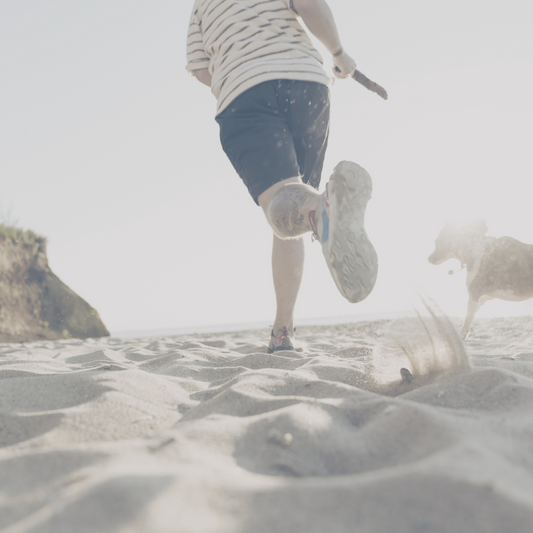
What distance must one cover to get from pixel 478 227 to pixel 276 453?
3.95m

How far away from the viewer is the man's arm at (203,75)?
2.36 meters

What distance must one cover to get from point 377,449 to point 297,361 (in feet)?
3.16

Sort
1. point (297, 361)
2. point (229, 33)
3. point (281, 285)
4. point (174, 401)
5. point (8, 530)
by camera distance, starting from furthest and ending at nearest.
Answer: point (281, 285) < point (229, 33) < point (297, 361) < point (174, 401) < point (8, 530)

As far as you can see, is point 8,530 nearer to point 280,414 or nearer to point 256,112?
point 280,414

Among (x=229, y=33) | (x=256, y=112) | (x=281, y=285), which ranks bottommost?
(x=281, y=285)

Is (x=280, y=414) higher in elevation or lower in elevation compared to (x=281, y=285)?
lower

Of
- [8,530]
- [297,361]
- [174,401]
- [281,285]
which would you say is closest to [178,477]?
[8,530]

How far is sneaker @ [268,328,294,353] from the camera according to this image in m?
Answer: 2.16

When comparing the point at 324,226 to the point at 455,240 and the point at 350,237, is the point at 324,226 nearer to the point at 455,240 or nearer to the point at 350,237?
the point at 350,237

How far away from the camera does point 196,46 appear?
7.61 ft

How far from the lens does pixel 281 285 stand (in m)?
2.18

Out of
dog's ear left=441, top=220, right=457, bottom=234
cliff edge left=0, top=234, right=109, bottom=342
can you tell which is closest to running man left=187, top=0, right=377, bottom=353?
dog's ear left=441, top=220, right=457, bottom=234

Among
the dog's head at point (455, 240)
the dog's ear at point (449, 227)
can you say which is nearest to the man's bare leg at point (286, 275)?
the dog's head at point (455, 240)

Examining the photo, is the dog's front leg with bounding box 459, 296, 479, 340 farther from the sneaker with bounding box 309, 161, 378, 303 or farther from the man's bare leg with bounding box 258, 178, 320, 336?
the sneaker with bounding box 309, 161, 378, 303
